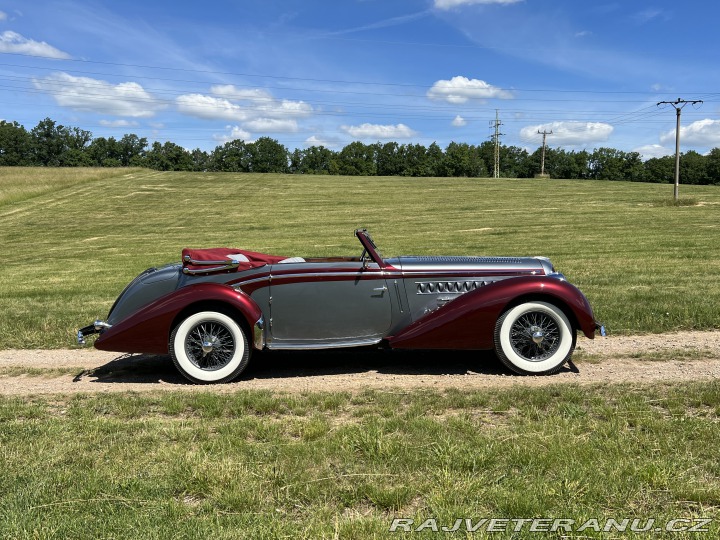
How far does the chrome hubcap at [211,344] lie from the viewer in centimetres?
549

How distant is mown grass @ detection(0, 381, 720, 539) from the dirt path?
0.57m

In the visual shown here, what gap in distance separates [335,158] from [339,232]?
94608 millimetres

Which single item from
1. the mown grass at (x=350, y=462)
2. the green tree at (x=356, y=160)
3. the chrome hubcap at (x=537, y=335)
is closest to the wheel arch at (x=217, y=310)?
the mown grass at (x=350, y=462)

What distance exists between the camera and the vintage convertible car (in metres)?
5.45

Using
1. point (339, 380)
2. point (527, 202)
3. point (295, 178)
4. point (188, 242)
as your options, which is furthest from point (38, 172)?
point (339, 380)

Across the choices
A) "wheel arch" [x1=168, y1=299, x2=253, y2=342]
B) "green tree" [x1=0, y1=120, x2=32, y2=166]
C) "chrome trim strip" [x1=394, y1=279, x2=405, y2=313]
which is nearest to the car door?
"chrome trim strip" [x1=394, y1=279, x2=405, y2=313]

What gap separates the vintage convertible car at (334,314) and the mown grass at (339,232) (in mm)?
2206

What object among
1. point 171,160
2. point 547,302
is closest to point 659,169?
point 171,160

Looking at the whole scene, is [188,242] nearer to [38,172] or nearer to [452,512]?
[452,512]

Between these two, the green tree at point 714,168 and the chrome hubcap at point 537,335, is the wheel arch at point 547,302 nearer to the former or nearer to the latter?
the chrome hubcap at point 537,335

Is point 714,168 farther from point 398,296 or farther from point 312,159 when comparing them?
point 398,296

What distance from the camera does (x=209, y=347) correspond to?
5469 millimetres

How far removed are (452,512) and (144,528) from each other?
5.01ft

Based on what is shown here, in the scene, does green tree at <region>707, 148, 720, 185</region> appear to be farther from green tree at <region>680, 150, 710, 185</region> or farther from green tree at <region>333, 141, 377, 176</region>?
green tree at <region>333, 141, 377, 176</region>
